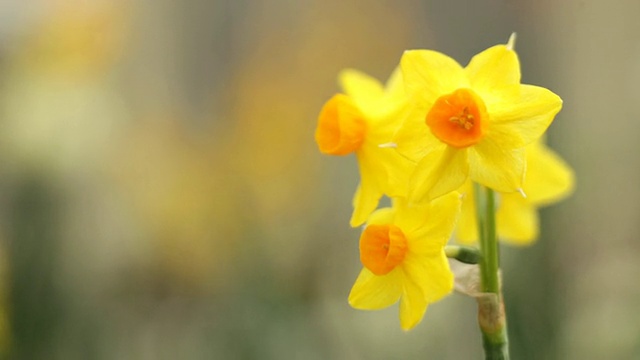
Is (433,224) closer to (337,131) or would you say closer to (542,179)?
(337,131)

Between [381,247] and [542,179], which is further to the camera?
[542,179]

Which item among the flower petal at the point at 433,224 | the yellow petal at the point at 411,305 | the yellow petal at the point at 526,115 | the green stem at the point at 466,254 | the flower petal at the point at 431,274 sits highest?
the yellow petal at the point at 526,115

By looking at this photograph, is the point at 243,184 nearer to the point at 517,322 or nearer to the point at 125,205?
the point at 125,205

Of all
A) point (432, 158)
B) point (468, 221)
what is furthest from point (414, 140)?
point (468, 221)

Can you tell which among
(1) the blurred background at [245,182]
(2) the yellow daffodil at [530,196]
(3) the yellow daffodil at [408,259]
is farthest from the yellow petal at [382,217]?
(1) the blurred background at [245,182]

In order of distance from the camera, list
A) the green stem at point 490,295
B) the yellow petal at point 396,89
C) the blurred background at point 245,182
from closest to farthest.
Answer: the green stem at point 490,295 < the yellow petal at point 396,89 < the blurred background at point 245,182

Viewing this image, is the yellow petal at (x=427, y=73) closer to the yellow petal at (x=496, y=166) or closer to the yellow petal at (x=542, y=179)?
the yellow petal at (x=496, y=166)

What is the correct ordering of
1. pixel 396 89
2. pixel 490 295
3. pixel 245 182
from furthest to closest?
pixel 245 182 < pixel 396 89 < pixel 490 295
